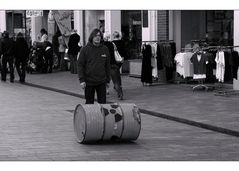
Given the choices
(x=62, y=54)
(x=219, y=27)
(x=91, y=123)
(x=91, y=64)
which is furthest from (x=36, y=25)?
(x=91, y=123)

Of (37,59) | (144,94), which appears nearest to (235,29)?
(144,94)

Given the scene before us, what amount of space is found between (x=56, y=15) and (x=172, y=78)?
949 cm

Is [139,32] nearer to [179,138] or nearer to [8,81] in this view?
[8,81]

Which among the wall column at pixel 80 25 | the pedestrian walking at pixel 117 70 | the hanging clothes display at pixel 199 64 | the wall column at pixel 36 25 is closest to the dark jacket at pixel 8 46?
the wall column at pixel 80 25

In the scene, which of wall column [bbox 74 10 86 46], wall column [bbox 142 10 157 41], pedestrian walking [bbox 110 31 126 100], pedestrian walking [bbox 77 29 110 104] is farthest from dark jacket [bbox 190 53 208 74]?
wall column [bbox 74 10 86 46]

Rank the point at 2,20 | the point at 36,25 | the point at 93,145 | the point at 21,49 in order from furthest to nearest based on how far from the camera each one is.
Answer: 1. the point at 2,20
2. the point at 36,25
3. the point at 21,49
4. the point at 93,145

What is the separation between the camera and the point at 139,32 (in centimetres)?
2381

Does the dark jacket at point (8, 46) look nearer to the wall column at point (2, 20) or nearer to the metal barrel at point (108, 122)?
the wall column at point (2, 20)

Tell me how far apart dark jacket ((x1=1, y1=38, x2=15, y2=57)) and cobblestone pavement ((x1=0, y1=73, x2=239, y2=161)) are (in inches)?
320

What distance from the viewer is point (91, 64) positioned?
10.8m

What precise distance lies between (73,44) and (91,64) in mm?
13795

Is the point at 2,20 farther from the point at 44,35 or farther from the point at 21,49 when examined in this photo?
the point at 21,49

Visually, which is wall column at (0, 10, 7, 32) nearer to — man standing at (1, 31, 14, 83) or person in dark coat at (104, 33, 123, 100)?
man standing at (1, 31, 14, 83)

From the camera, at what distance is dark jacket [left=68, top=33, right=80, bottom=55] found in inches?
957
